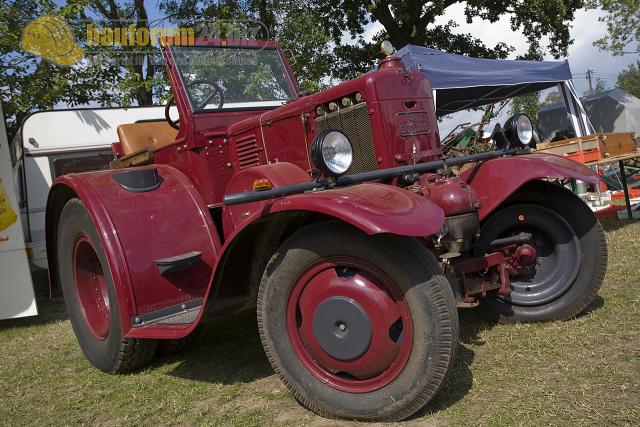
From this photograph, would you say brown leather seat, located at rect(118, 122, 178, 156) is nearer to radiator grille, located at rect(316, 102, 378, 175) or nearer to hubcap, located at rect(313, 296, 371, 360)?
radiator grille, located at rect(316, 102, 378, 175)

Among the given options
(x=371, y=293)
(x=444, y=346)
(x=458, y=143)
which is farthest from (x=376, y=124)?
(x=458, y=143)

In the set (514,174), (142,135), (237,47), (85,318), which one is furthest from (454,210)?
(142,135)

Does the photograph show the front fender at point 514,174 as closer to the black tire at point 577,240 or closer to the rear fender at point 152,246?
the black tire at point 577,240

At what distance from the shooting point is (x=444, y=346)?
2.29m

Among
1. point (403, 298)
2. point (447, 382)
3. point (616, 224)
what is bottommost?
point (616, 224)

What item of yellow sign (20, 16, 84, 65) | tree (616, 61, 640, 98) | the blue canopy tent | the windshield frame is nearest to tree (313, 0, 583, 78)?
the blue canopy tent

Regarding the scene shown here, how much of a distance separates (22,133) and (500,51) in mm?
15318

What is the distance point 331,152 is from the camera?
273 centimetres

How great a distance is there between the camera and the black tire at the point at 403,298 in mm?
2314

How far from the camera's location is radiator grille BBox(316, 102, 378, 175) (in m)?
3.37

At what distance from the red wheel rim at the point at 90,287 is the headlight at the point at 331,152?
2.31 m

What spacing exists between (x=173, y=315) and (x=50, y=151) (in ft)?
19.2

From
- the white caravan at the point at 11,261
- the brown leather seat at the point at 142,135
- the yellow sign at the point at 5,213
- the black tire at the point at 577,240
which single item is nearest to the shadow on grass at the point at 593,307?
the black tire at the point at 577,240

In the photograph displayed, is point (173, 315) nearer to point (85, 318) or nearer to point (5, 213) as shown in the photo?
point (85, 318)
